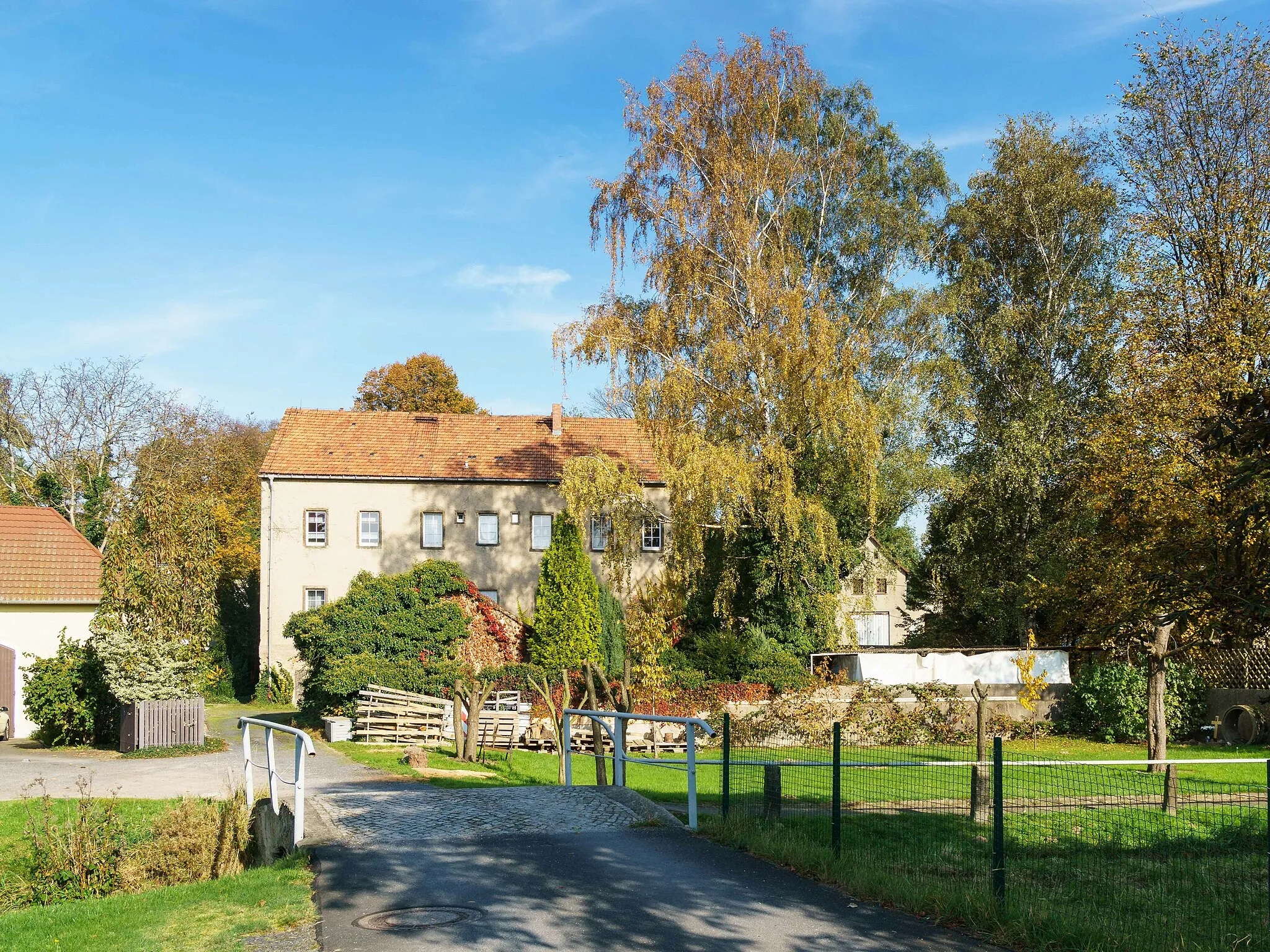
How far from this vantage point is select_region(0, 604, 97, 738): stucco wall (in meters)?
26.5

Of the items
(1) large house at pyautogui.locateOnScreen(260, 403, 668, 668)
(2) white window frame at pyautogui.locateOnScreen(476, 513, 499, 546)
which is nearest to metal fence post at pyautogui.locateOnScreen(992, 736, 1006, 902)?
(1) large house at pyautogui.locateOnScreen(260, 403, 668, 668)

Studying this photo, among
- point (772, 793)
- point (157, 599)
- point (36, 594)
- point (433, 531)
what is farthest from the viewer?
point (433, 531)

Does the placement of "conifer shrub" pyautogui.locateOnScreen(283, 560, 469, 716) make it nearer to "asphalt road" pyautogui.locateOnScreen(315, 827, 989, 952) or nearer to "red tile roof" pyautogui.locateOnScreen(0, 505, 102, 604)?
"red tile roof" pyautogui.locateOnScreen(0, 505, 102, 604)

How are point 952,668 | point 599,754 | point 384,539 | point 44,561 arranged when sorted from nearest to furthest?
1. point 599,754
2. point 952,668
3. point 44,561
4. point 384,539

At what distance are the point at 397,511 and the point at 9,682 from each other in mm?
14468

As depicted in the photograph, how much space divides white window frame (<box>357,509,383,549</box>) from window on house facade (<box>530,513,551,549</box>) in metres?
5.15

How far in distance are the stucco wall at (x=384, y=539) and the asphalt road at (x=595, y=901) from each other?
2770cm

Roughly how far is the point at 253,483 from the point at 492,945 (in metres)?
51.9

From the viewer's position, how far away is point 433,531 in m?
39.0

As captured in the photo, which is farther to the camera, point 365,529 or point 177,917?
point 365,529

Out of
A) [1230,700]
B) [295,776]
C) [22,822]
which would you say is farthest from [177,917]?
[1230,700]

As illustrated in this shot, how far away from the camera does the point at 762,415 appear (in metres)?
27.5

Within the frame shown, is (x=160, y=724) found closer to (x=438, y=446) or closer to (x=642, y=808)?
(x=642, y=808)

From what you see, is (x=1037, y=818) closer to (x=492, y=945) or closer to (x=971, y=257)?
(x=492, y=945)
